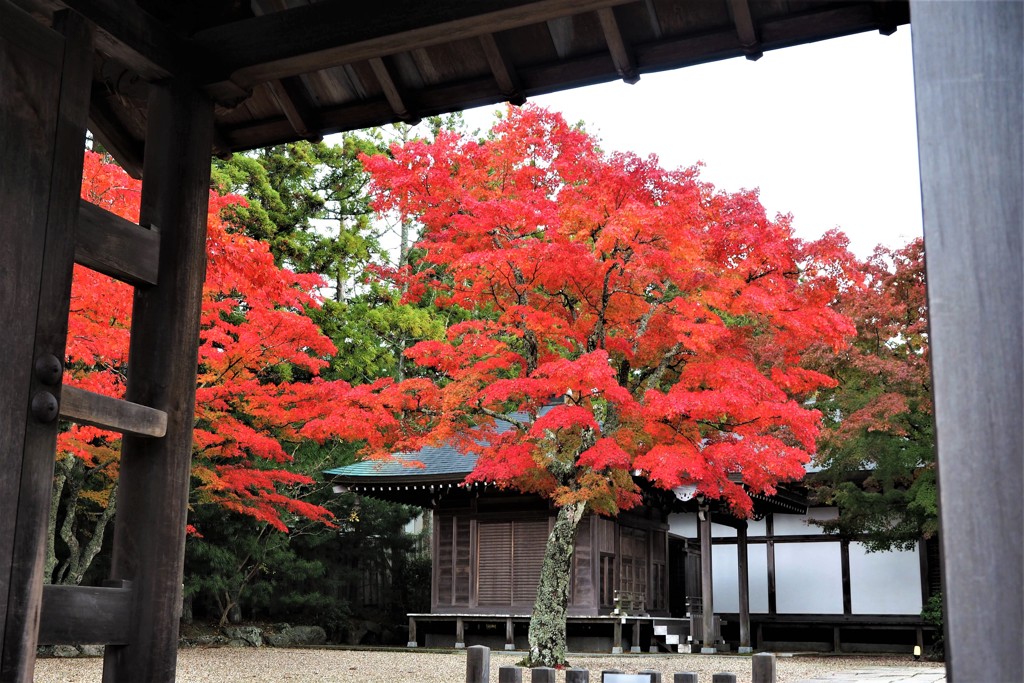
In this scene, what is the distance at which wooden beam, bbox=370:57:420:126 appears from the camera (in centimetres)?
354

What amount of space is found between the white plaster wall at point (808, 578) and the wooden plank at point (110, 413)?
16.3 metres

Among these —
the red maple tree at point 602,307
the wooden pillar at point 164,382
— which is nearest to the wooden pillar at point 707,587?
the red maple tree at point 602,307

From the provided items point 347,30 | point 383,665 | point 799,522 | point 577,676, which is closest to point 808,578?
point 799,522

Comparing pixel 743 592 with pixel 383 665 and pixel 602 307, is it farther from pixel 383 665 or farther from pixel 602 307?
pixel 602 307

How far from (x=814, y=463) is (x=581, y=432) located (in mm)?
6305

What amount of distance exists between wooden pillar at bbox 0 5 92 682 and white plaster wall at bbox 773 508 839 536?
1652cm

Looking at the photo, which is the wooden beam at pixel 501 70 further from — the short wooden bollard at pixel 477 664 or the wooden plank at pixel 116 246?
the short wooden bollard at pixel 477 664

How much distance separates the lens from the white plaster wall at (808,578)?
17344 mm

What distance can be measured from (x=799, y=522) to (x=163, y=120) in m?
16.5

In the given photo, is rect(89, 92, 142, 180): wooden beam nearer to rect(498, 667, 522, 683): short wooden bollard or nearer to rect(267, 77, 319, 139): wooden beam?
rect(267, 77, 319, 139): wooden beam

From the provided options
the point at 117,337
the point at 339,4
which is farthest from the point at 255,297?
the point at 339,4

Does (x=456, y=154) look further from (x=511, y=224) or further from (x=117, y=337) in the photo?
(x=117, y=337)

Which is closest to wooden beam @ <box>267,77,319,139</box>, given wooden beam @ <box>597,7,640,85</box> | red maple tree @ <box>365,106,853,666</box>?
wooden beam @ <box>597,7,640,85</box>

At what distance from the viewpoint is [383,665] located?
13008 mm
